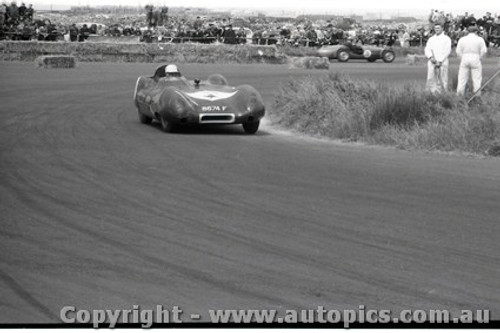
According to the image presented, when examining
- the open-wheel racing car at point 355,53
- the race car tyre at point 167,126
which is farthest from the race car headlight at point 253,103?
the open-wheel racing car at point 355,53

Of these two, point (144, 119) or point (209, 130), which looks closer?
point (209, 130)

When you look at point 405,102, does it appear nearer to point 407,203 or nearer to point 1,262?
point 407,203

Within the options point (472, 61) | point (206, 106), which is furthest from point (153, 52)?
point (206, 106)

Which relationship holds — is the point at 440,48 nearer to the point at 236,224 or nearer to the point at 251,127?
the point at 251,127

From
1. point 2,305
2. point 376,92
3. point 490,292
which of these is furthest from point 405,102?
point 2,305

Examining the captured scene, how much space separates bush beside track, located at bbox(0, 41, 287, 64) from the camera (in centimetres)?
3819

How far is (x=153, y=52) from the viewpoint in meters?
39.3

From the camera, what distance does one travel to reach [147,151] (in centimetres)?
1292

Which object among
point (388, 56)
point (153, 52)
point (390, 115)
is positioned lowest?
point (388, 56)

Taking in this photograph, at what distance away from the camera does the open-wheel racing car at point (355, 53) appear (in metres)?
43.7

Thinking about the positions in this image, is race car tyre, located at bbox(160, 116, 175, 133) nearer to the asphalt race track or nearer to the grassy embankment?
the asphalt race track

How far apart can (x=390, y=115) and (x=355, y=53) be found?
2935 centimetres

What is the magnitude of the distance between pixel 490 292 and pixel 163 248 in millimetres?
2340

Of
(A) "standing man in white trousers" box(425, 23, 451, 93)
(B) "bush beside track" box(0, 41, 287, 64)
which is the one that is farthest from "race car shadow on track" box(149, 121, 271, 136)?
(B) "bush beside track" box(0, 41, 287, 64)
